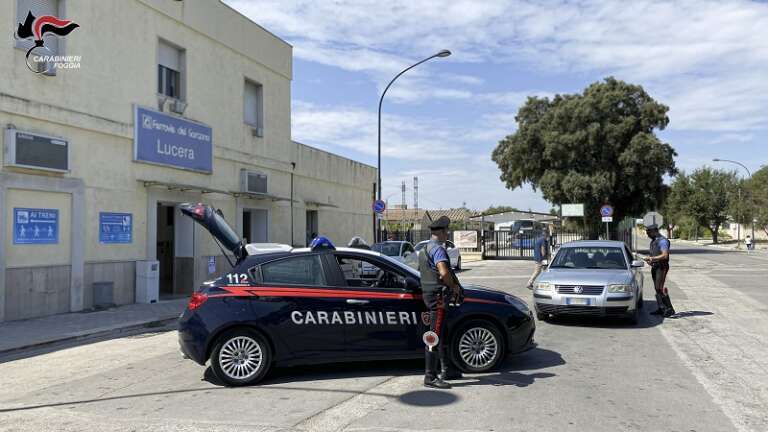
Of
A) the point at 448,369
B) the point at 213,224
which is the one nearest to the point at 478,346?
the point at 448,369

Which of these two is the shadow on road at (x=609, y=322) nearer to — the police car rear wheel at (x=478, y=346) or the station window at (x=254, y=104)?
the police car rear wheel at (x=478, y=346)

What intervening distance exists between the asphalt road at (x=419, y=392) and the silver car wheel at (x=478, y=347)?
0.18m

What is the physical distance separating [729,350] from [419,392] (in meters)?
4.87

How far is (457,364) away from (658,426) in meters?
2.33

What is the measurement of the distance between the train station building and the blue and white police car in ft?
22.9

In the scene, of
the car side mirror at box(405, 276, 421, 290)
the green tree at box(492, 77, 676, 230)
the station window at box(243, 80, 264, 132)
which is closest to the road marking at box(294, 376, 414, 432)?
the car side mirror at box(405, 276, 421, 290)

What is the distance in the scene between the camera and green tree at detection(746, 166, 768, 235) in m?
56.3

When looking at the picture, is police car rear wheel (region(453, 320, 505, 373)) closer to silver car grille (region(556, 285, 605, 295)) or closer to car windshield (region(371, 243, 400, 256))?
silver car grille (region(556, 285, 605, 295))

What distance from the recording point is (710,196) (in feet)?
221

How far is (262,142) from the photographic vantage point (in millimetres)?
19875

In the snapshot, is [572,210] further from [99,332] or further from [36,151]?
[99,332]

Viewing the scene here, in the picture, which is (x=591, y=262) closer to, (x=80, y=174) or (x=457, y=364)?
(x=457, y=364)

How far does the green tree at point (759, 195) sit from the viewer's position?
185ft

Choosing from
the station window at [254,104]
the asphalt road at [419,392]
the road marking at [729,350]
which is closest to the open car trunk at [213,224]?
the asphalt road at [419,392]
